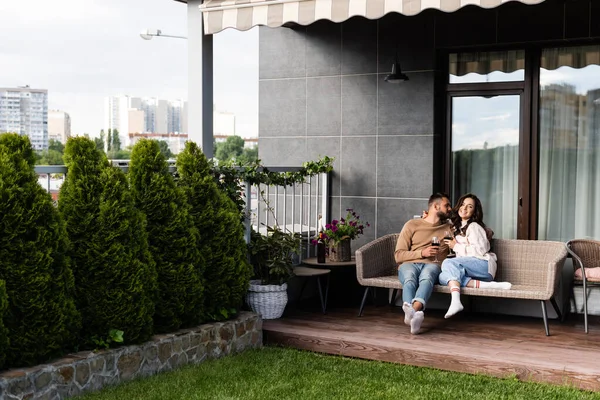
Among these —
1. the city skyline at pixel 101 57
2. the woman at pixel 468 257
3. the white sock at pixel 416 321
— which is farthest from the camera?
the city skyline at pixel 101 57

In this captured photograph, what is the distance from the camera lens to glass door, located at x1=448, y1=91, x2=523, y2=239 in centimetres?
748

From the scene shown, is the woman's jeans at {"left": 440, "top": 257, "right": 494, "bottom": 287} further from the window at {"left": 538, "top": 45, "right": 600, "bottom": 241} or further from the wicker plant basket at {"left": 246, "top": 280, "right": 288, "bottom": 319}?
the wicker plant basket at {"left": 246, "top": 280, "right": 288, "bottom": 319}

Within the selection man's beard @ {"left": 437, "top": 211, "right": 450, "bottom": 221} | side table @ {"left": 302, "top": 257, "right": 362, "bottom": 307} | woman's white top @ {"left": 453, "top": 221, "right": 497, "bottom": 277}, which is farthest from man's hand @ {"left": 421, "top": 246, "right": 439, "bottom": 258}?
side table @ {"left": 302, "top": 257, "right": 362, "bottom": 307}

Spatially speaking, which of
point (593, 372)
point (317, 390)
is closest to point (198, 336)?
point (317, 390)

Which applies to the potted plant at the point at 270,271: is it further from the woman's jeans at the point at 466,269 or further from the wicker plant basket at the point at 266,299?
the woman's jeans at the point at 466,269

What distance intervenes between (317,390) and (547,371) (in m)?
1.52

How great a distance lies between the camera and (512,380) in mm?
5090

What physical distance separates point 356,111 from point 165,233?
318 centimetres

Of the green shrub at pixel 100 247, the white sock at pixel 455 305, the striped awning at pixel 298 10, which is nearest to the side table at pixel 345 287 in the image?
the white sock at pixel 455 305

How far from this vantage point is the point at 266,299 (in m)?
6.54

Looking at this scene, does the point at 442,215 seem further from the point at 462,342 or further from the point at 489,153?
the point at 462,342

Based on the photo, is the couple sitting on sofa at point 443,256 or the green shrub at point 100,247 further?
the couple sitting on sofa at point 443,256

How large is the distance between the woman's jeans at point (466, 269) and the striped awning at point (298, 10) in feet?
7.14

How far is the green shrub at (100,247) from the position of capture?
496 cm
